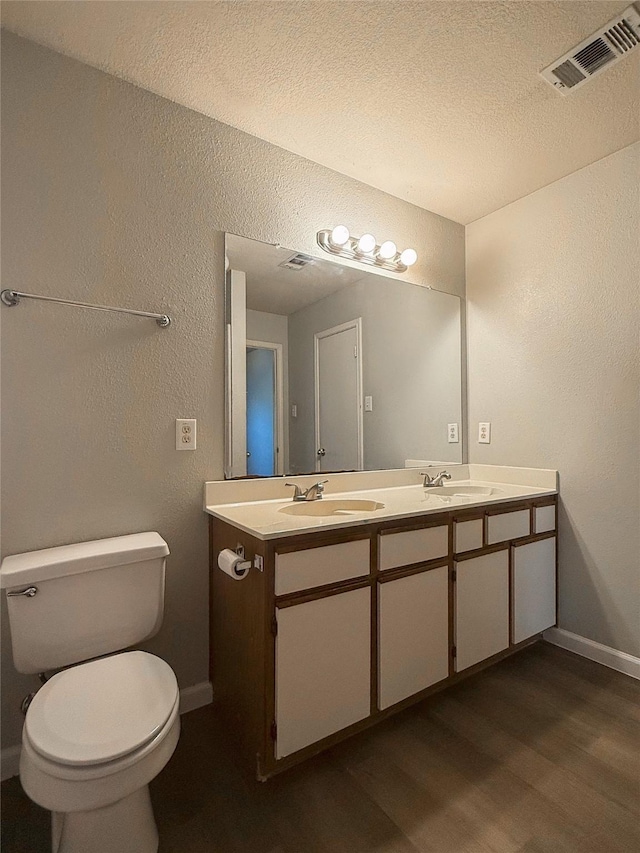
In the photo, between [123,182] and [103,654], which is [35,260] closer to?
[123,182]

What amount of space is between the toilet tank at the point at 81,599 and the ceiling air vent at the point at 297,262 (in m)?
1.32

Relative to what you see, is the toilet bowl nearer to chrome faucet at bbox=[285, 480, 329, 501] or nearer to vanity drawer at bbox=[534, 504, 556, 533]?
A: chrome faucet at bbox=[285, 480, 329, 501]

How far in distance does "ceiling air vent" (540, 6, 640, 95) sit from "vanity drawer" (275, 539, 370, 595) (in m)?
1.84

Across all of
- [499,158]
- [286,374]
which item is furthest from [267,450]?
[499,158]

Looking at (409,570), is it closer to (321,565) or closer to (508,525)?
(321,565)

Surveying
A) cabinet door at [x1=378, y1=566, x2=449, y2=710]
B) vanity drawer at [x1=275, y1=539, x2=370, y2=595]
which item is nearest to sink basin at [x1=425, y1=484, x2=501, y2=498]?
cabinet door at [x1=378, y1=566, x2=449, y2=710]

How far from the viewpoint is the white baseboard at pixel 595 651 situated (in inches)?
78.1

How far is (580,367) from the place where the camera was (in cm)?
216

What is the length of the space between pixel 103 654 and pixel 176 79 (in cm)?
205

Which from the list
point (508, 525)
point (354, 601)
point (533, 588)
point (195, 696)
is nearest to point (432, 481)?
point (508, 525)

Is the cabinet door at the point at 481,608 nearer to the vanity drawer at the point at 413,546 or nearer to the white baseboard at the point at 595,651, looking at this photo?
the vanity drawer at the point at 413,546

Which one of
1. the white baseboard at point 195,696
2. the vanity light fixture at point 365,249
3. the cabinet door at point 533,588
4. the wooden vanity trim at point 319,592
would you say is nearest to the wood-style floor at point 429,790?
the white baseboard at point 195,696

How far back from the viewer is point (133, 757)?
0.98m

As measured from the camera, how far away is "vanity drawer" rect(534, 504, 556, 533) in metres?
2.16
